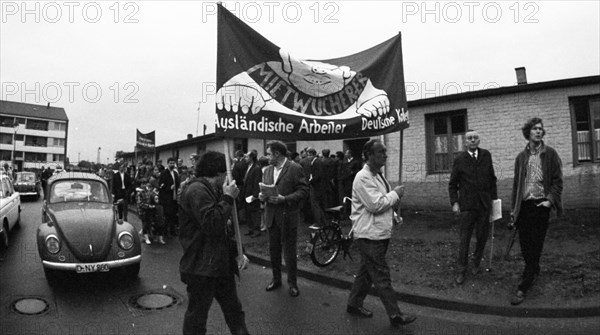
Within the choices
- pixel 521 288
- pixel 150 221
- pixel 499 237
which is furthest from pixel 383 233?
pixel 150 221

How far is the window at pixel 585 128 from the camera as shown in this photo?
425 inches

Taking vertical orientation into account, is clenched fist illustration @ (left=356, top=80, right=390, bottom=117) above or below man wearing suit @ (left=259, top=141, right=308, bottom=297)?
above

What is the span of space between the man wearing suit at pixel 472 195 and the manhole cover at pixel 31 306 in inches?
210

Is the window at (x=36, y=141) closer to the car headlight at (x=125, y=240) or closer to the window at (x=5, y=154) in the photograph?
the window at (x=5, y=154)

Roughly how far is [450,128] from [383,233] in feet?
30.8

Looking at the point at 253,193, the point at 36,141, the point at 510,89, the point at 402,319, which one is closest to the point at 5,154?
the point at 36,141

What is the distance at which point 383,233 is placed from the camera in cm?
435

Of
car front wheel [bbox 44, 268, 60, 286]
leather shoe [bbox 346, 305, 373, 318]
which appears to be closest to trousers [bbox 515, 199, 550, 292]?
leather shoe [bbox 346, 305, 373, 318]

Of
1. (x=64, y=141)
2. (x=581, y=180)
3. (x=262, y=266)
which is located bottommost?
(x=262, y=266)

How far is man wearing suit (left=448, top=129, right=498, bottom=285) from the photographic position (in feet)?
18.1

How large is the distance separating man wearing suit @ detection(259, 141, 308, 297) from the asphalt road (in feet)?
1.29

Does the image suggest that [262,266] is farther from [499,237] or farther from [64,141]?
[64,141]

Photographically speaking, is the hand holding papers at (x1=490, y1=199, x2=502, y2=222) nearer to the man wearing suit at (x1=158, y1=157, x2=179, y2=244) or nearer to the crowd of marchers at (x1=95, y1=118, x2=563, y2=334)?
the crowd of marchers at (x1=95, y1=118, x2=563, y2=334)

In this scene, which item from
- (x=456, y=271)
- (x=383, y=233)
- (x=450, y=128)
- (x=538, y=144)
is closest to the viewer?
(x=383, y=233)
